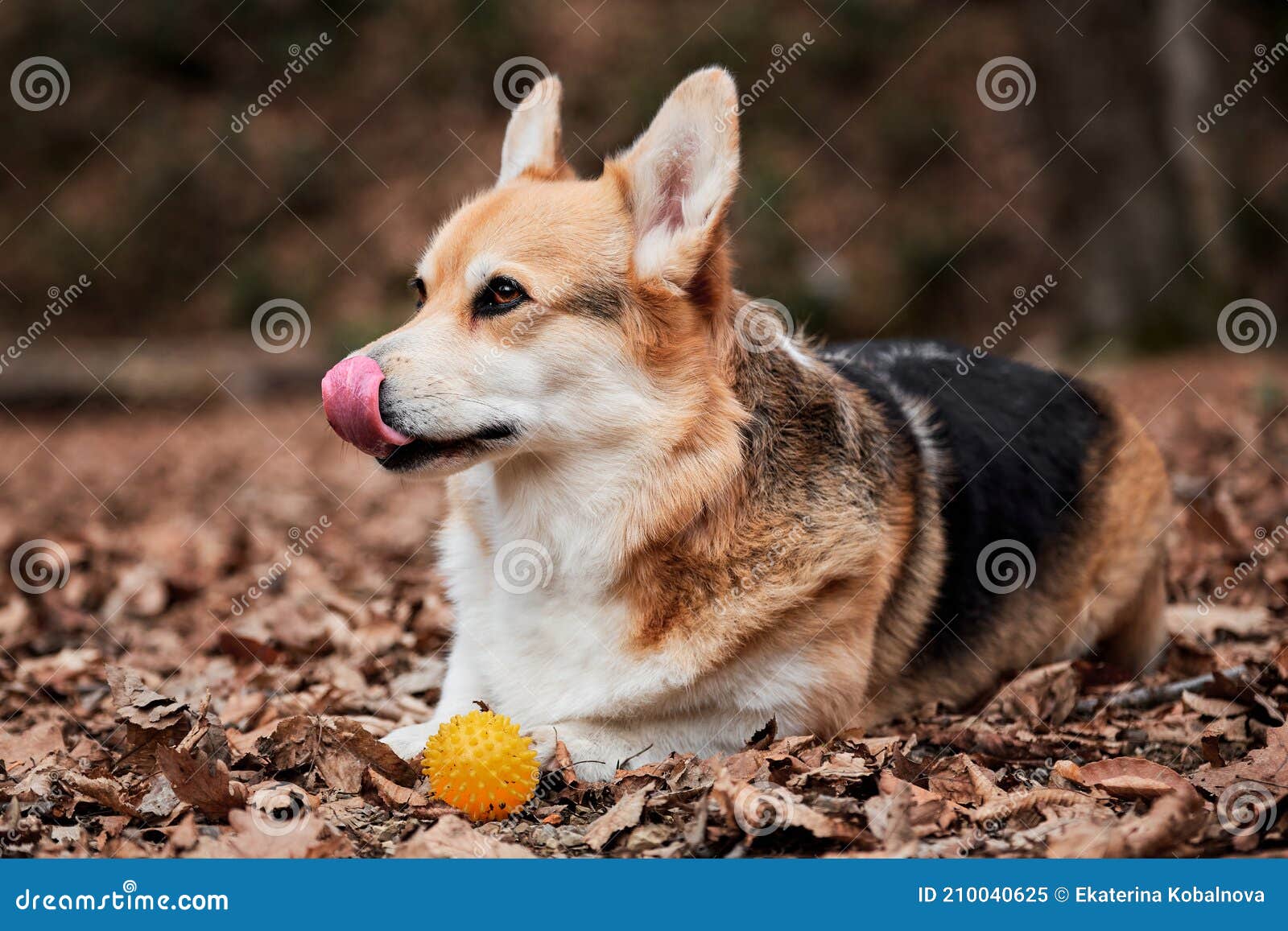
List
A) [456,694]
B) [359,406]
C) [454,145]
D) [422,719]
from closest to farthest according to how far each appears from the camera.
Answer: [359,406], [456,694], [422,719], [454,145]

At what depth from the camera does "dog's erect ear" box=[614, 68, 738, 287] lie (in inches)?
134

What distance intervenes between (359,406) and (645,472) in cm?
83

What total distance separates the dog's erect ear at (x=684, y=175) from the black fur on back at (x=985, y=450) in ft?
2.83

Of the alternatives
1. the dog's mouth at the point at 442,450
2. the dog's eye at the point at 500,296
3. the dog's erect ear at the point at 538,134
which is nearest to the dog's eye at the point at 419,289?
the dog's eye at the point at 500,296

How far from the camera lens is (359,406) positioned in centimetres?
323

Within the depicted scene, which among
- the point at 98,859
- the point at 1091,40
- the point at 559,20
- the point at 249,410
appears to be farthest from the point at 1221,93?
the point at 98,859

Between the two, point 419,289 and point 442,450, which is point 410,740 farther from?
point 419,289

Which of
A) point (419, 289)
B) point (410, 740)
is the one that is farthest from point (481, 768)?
point (419, 289)

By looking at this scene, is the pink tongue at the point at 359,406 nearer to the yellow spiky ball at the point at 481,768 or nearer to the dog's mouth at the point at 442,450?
the dog's mouth at the point at 442,450

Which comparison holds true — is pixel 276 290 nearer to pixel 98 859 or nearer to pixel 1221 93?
pixel 1221 93

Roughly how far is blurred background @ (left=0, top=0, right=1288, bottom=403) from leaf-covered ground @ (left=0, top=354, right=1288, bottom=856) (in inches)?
349

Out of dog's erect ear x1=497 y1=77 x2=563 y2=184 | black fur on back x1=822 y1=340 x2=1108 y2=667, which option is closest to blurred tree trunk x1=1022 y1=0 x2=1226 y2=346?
black fur on back x1=822 y1=340 x2=1108 y2=667

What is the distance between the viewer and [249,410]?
12.7m

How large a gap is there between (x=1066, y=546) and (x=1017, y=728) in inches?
33.4
